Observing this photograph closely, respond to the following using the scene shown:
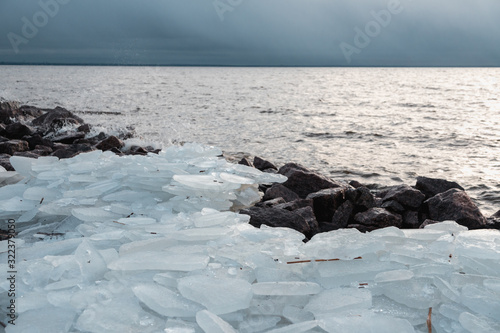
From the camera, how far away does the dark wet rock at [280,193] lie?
5.23 meters

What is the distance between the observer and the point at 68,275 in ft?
7.69

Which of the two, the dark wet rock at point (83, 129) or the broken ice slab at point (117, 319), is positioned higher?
the broken ice slab at point (117, 319)

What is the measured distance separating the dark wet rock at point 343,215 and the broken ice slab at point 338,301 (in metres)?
2.60

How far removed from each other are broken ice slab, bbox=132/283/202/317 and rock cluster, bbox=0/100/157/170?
4412mm

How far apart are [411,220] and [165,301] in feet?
12.4

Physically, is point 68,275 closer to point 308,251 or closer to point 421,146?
point 308,251

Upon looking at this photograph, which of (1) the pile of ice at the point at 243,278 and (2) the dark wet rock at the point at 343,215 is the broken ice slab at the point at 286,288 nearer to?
(1) the pile of ice at the point at 243,278

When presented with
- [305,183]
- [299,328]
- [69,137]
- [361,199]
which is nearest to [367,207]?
[361,199]

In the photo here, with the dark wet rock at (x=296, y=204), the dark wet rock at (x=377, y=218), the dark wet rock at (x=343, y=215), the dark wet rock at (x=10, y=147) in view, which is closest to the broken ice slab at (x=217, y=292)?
the dark wet rock at (x=296, y=204)

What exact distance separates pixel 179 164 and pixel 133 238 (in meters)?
1.61

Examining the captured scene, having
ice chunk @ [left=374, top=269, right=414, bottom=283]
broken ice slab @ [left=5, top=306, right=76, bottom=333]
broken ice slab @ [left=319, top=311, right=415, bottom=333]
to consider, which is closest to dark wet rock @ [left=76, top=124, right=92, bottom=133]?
broken ice slab @ [left=5, top=306, right=76, bottom=333]

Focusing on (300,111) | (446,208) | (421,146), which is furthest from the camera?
(300,111)

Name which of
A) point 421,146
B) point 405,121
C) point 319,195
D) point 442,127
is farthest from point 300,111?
point 319,195

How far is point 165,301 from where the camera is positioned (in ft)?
6.53
